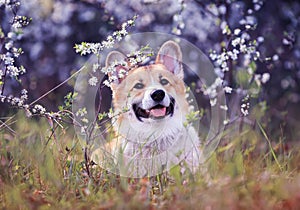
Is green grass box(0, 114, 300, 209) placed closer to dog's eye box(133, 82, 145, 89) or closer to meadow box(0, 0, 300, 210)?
meadow box(0, 0, 300, 210)

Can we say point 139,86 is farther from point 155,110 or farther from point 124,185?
point 124,185

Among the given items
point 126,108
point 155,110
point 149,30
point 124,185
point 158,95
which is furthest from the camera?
point 149,30

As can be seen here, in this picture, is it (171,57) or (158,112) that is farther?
(171,57)

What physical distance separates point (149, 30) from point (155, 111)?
2806 mm

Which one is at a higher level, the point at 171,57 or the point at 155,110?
the point at 171,57

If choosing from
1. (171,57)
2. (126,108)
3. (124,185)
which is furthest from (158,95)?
(124,185)

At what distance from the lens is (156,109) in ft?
12.2

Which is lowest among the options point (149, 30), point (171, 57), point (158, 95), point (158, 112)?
point (158, 112)

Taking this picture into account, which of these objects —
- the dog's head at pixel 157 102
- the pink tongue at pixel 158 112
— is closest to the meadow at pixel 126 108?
the dog's head at pixel 157 102

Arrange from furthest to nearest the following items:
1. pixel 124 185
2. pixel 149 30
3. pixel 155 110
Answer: pixel 149 30 → pixel 155 110 → pixel 124 185

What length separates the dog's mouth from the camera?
3711mm

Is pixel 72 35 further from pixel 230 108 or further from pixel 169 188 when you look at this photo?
pixel 169 188

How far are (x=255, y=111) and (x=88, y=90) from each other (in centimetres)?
151

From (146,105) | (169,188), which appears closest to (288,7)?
(146,105)
